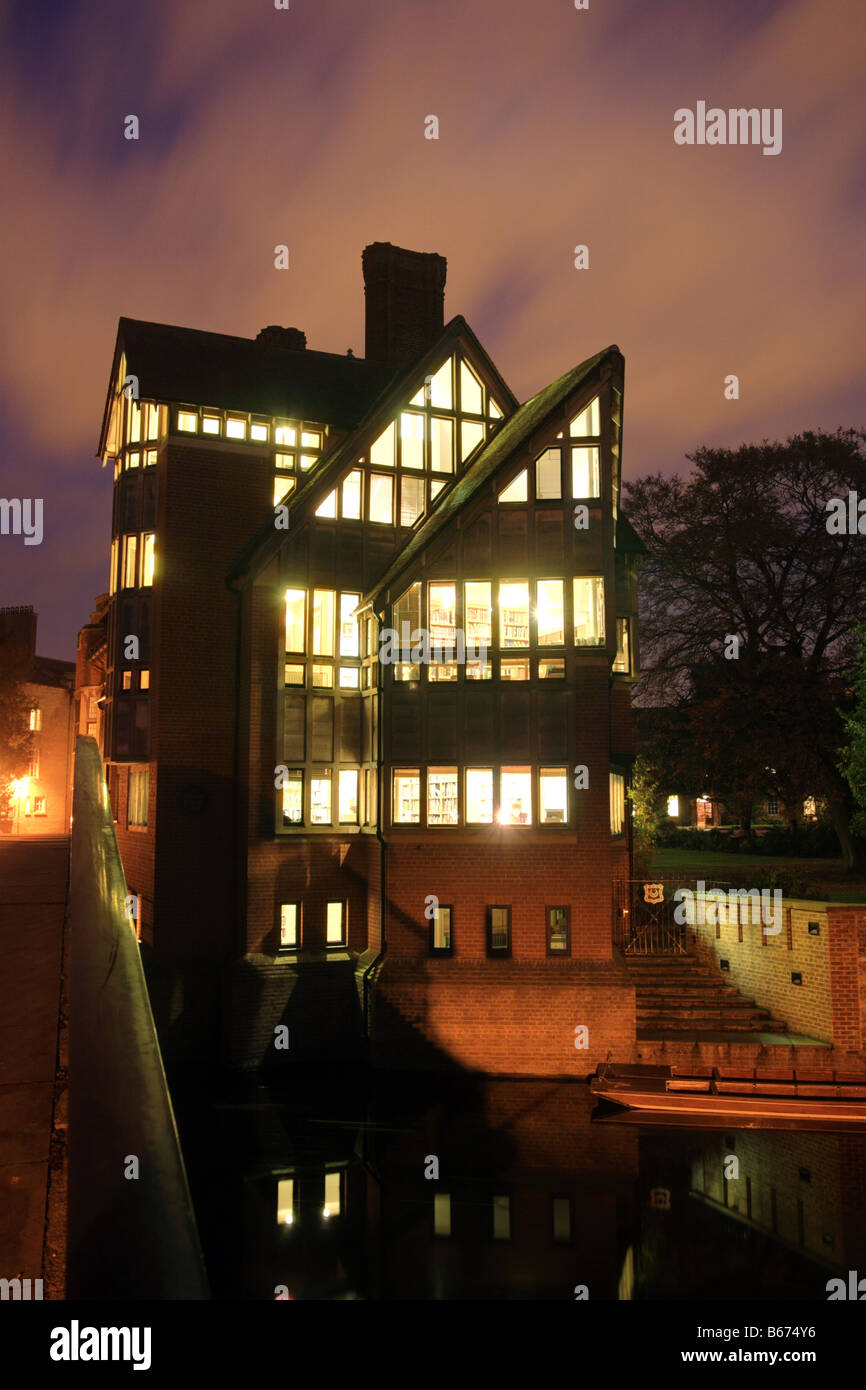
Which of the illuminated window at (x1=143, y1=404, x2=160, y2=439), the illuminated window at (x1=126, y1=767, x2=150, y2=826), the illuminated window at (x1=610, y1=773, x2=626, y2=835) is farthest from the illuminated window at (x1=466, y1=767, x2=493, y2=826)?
the illuminated window at (x1=143, y1=404, x2=160, y2=439)

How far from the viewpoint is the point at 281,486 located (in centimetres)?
2722

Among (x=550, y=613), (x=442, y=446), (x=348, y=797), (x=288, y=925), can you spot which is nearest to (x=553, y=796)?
(x=550, y=613)

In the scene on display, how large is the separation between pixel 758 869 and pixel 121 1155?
27.7 m

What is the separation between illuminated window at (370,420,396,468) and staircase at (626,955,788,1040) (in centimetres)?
1560

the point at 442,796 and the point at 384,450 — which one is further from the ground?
the point at 384,450

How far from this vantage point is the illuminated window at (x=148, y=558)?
85.6 ft

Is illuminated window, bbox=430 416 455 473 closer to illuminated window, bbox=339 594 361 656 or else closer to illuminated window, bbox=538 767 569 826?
illuminated window, bbox=339 594 361 656

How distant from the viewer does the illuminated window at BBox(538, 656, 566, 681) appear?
23375 mm

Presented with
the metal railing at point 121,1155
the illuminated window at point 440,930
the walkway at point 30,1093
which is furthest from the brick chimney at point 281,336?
the metal railing at point 121,1155

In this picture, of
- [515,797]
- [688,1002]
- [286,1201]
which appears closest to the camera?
[286,1201]

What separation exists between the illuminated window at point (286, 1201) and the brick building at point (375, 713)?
18.7 feet

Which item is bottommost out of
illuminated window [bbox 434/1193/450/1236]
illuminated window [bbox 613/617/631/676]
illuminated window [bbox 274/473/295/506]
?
illuminated window [bbox 434/1193/450/1236]

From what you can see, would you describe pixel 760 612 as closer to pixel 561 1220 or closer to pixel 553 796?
pixel 553 796
